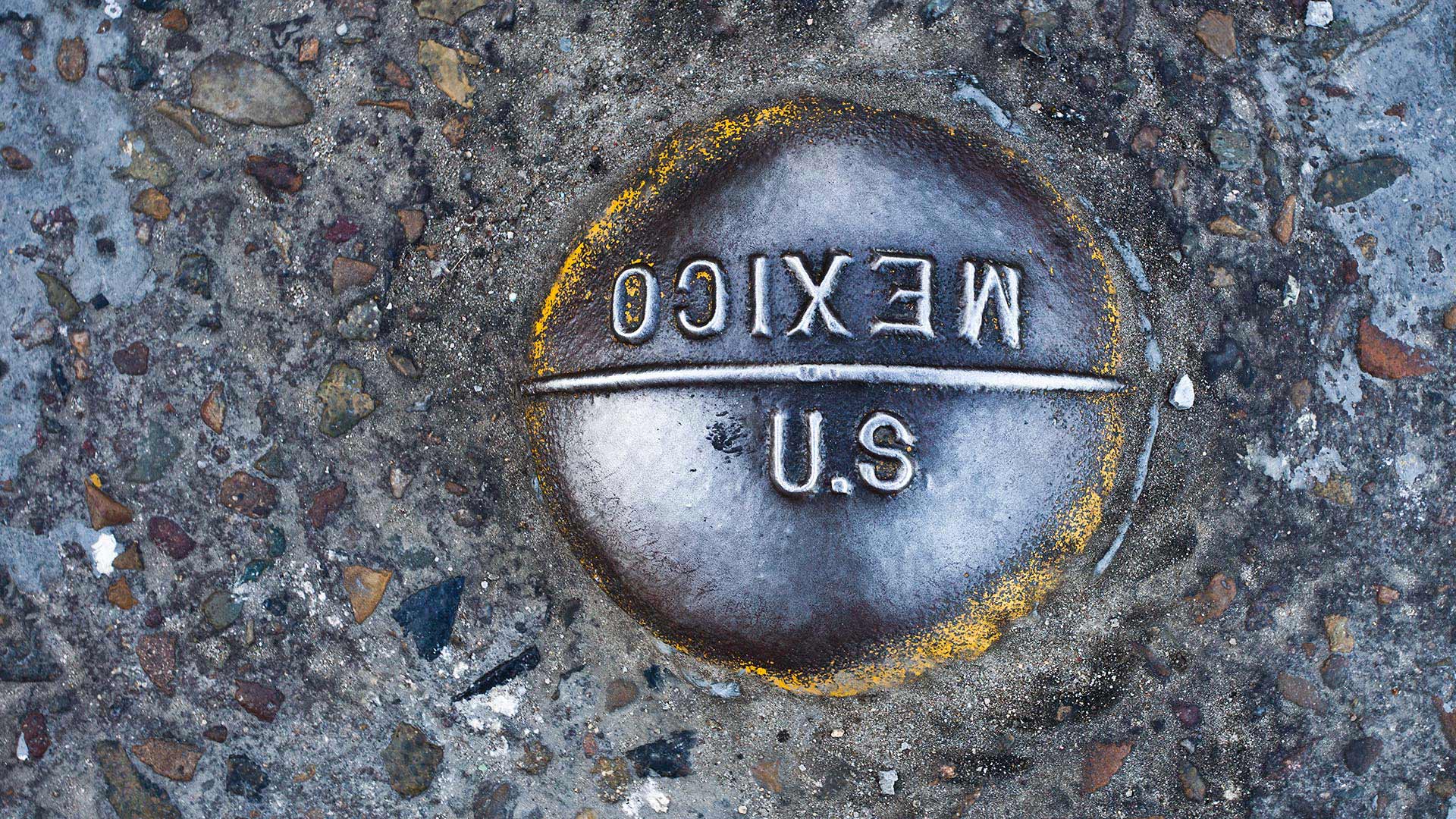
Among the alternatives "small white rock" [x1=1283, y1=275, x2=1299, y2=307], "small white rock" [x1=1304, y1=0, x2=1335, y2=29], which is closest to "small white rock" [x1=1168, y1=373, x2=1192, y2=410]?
"small white rock" [x1=1283, y1=275, x2=1299, y2=307]

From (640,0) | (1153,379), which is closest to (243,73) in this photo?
(640,0)

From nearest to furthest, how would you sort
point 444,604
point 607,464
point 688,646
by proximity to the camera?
point 607,464, point 688,646, point 444,604

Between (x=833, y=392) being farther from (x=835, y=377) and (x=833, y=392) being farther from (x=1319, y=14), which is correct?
(x=1319, y=14)

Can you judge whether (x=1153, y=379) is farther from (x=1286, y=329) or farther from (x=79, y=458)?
(x=79, y=458)

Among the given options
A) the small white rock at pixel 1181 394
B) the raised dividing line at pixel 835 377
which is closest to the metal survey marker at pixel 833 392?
the raised dividing line at pixel 835 377

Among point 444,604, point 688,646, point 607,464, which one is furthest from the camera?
point 444,604

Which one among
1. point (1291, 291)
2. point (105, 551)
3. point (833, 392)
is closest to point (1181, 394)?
point (1291, 291)
